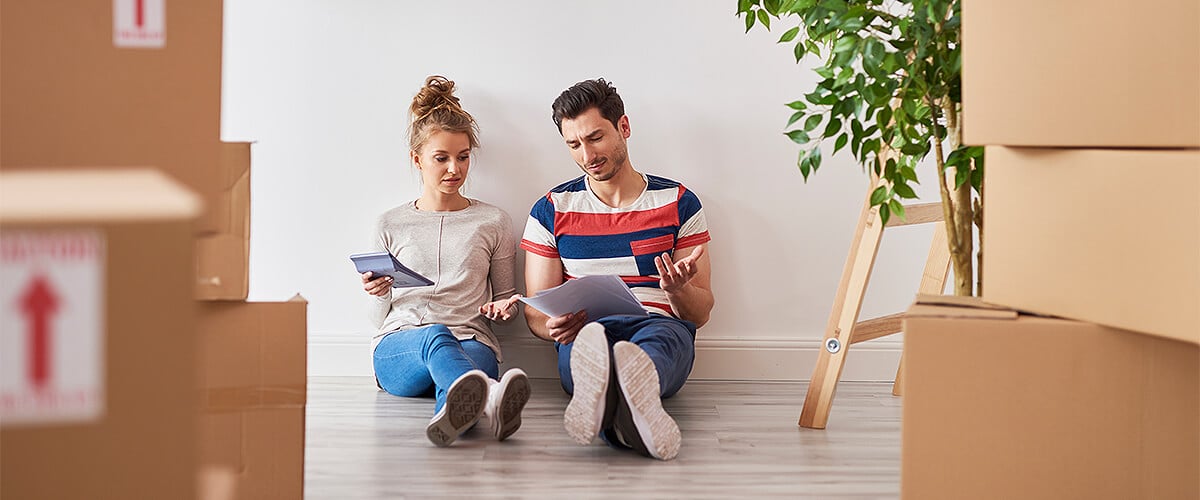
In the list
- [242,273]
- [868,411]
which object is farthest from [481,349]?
[242,273]

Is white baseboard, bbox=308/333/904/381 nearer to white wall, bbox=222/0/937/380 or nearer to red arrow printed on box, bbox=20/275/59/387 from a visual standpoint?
white wall, bbox=222/0/937/380

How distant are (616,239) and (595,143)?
8.0 inches

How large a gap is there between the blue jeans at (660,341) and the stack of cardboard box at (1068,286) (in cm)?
65

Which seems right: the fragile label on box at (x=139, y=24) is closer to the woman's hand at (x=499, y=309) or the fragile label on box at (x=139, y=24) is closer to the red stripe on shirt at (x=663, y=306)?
the woman's hand at (x=499, y=309)

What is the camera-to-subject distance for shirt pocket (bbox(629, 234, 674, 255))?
202 cm

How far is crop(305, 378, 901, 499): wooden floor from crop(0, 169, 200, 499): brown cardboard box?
0.83 m

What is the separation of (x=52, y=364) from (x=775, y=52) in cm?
181

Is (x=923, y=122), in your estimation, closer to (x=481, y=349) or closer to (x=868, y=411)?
(x=868, y=411)

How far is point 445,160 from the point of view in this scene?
208 centimetres

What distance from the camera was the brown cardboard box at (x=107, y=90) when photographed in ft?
3.03

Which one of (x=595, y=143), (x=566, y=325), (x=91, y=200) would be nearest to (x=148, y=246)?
(x=91, y=200)

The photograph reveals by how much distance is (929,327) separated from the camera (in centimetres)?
116

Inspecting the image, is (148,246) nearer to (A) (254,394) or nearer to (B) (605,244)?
(A) (254,394)

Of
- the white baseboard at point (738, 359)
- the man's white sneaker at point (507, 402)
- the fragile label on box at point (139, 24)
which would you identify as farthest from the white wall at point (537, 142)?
the fragile label on box at point (139, 24)
